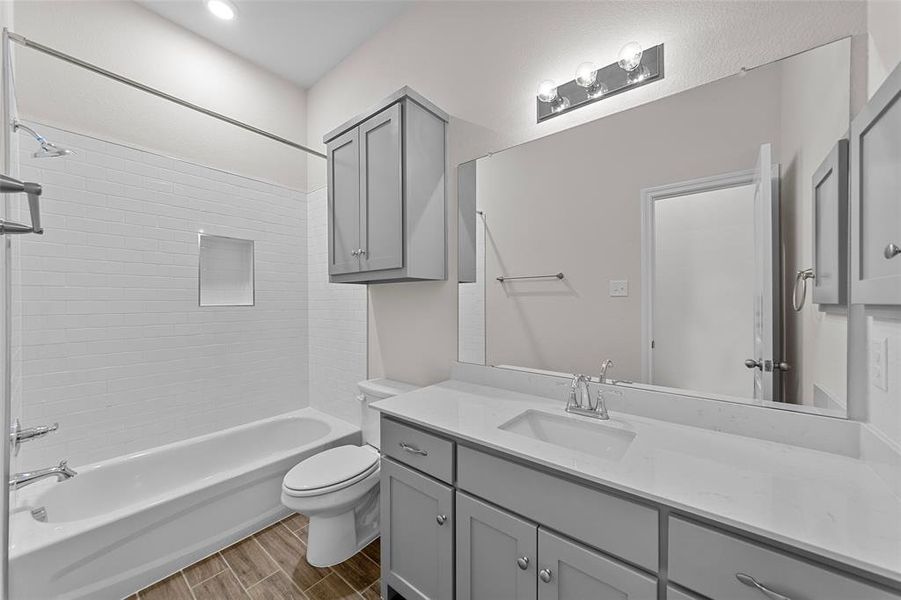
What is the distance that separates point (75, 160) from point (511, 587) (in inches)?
110

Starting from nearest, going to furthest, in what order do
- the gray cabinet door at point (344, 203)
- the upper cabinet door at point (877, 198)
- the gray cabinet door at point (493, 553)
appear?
the upper cabinet door at point (877, 198)
the gray cabinet door at point (493, 553)
the gray cabinet door at point (344, 203)

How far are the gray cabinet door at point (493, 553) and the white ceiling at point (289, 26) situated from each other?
8.53ft

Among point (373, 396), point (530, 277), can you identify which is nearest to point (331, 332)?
point (373, 396)

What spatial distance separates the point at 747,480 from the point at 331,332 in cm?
249

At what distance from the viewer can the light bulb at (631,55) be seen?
1.31m

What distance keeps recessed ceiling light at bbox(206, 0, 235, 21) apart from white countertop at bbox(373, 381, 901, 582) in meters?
2.53

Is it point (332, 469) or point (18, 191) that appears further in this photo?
point (332, 469)

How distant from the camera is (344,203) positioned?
2023 mm

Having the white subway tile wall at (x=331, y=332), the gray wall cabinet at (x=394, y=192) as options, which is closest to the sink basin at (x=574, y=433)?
the gray wall cabinet at (x=394, y=192)

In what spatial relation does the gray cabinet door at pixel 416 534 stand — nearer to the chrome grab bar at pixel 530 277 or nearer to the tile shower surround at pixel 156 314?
the chrome grab bar at pixel 530 277

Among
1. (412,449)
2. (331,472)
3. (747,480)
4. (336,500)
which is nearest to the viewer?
(747,480)

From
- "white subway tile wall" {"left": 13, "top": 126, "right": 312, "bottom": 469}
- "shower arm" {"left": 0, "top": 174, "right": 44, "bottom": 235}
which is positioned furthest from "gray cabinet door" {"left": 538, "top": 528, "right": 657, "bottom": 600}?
"white subway tile wall" {"left": 13, "top": 126, "right": 312, "bottom": 469}

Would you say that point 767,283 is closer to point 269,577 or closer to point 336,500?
point 336,500

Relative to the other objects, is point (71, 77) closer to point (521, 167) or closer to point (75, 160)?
point (75, 160)
